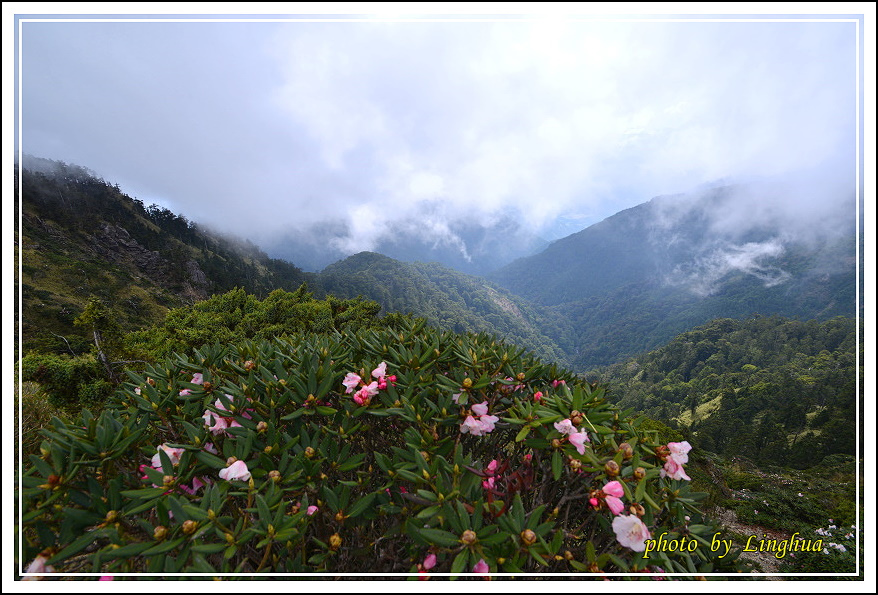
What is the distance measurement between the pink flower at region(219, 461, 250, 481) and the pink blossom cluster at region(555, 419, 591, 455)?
1.47 meters

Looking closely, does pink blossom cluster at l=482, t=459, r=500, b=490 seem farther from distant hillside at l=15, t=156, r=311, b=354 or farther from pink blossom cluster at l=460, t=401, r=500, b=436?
distant hillside at l=15, t=156, r=311, b=354

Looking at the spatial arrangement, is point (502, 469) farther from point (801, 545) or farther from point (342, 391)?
point (801, 545)

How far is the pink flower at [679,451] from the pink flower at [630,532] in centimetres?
42

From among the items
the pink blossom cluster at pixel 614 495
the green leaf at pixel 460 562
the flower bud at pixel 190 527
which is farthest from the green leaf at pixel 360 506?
the pink blossom cluster at pixel 614 495

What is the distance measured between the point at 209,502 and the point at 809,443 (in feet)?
186

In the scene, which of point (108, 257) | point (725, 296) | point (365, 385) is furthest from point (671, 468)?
point (725, 296)

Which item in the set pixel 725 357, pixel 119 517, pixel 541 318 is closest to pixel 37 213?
pixel 119 517

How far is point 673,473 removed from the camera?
174cm

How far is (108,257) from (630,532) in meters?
80.5

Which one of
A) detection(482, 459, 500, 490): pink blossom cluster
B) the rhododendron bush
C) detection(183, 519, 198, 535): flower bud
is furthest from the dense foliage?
detection(183, 519, 198, 535): flower bud

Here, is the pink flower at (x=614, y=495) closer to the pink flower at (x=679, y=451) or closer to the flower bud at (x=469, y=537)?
the pink flower at (x=679, y=451)

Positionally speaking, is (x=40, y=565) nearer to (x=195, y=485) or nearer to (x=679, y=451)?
(x=195, y=485)

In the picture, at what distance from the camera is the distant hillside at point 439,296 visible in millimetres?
99438

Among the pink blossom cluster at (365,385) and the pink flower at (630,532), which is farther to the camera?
the pink blossom cluster at (365,385)
